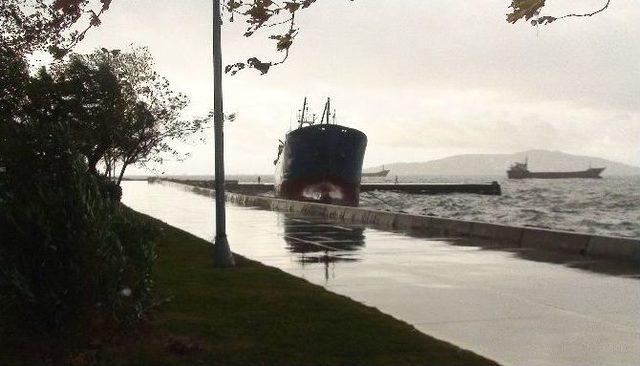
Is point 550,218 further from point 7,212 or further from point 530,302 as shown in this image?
point 7,212

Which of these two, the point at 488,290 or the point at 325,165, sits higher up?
the point at 325,165

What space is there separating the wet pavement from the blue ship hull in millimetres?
33317

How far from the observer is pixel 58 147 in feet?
25.6

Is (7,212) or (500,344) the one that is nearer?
(7,212)

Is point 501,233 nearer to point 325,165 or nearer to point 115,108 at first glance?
point 115,108

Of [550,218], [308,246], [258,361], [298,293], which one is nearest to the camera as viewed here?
[258,361]

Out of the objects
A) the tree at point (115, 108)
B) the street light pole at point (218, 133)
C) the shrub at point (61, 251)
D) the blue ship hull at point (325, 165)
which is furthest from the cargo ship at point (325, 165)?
the shrub at point (61, 251)

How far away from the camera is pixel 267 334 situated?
773cm

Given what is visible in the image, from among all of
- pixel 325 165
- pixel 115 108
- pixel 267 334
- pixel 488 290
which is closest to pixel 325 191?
pixel 325 165

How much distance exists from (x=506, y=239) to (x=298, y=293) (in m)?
10.2

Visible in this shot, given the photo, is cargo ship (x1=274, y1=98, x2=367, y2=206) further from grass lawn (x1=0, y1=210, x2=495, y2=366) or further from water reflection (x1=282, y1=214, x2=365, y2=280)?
grass lawn (x1=0, y1=210, x2=495, y2=366)

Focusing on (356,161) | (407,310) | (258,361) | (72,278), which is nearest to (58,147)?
(72,278)

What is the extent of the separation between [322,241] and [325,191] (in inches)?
1334

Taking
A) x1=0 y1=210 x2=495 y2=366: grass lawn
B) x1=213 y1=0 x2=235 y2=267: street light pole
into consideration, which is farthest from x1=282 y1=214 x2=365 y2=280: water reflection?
x1=0 y1=210 x2=495 y2=366: grass lawn
